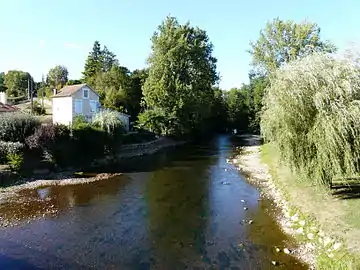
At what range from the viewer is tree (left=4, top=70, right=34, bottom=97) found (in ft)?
325

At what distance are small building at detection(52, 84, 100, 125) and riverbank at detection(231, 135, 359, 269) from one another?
2735cm

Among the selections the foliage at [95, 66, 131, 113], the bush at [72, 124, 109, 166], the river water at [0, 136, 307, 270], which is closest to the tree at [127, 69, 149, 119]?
the foliage at [95, 66, 131, 113]

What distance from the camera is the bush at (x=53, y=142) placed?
29.6 m

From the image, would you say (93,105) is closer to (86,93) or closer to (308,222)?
(86,93)

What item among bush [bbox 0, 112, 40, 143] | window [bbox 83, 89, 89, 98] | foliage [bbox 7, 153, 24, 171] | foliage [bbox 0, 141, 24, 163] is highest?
window [bbox 83, 89, 89, 98]

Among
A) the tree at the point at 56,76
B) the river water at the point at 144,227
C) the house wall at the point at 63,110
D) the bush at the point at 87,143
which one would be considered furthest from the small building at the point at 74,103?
the tree at the point at 56,76

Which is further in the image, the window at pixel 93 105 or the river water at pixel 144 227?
the window at pixel 93 105

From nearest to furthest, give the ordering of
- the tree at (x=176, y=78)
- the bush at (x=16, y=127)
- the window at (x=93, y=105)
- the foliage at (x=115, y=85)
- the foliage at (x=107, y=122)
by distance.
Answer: the bush at (x=16, y=127) < the foliage at (x=107, y=122) < the window at (x=93, y=105) < the tree at (x=176, y=78) < the foliage at (x=115, y=85)

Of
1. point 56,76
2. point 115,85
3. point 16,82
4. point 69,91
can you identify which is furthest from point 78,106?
point 16,82

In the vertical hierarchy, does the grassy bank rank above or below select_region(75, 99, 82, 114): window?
below

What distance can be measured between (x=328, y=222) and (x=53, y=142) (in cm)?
2288

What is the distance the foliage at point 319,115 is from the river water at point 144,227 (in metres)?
3.56

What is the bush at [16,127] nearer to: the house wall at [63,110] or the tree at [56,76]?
the house wall at [63,110]

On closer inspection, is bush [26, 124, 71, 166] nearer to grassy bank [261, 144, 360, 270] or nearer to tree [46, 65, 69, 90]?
grassy bank [261, 144, 360, 270]
